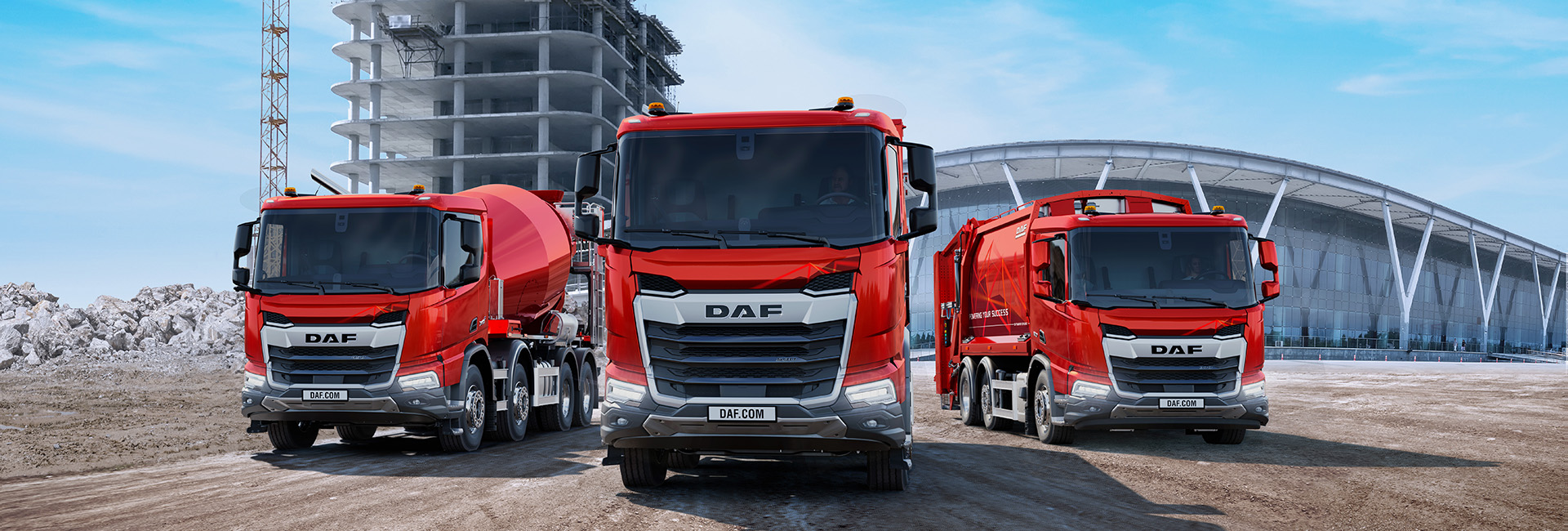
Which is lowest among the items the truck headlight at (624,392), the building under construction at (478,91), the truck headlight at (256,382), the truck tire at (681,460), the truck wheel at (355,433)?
the truck wheel at (355,433)

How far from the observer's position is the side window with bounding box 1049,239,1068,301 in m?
12.1

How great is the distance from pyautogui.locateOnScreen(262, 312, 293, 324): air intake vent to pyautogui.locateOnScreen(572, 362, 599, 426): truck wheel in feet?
18.5

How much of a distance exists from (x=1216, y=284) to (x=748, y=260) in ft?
22.8

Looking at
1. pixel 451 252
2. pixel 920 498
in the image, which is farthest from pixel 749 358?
pixel 451 252

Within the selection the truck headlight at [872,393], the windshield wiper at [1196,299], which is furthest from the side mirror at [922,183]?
the windshield wiper at [1196,299]

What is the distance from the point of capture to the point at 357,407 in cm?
1118

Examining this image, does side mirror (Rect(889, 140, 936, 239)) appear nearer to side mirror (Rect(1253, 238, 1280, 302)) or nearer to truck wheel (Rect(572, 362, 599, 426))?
side mirror (Rect(1253, 238, 1280, 302))

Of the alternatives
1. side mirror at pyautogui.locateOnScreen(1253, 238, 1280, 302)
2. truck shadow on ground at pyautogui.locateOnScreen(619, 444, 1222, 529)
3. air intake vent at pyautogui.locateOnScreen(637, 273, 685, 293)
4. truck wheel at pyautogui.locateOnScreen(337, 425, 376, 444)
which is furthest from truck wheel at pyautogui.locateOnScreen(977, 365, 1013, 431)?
truck wheel at pyautogui.locateOnScreen(337, 425, 376, 444)

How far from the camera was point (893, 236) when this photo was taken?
25.3 feet

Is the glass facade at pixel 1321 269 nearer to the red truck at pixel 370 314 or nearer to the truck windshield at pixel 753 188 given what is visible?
the red truck at pixel 370 314

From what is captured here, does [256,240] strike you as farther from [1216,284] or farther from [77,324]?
[77,324]

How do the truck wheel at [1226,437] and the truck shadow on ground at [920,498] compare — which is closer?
the truck shadow on ground at [920,498]

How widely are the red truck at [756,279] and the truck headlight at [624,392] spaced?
0.04ft

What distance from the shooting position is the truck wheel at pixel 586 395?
53.4 feet
